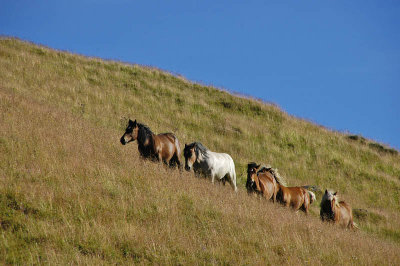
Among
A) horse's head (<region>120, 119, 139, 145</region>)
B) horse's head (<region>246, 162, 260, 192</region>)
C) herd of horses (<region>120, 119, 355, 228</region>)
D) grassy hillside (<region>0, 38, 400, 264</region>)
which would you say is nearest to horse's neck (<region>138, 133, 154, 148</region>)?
herd of horses (<region>120, 119, 355, 228</region>)

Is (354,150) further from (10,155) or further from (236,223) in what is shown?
(10,155)

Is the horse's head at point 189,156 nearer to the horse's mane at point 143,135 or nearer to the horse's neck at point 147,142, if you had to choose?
the horse's neck at point 147,142

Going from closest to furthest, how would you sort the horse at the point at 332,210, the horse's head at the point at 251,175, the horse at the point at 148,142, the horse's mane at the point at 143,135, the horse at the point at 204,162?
1. the horse at the point at 148,142
2. the horse's mane at the point at 143,135
3. the horse's head at the point at 251,175
4. the horse at the point at 204,162
5. the horse at the point at 332,210

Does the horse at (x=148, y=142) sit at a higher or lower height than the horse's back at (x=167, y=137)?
lower

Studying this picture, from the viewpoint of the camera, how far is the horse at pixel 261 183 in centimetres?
1445

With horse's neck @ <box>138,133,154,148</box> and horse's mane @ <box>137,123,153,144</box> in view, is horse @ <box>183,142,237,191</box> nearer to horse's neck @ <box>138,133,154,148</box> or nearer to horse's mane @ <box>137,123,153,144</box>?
horse's neck @ <box>138,133,154,148</box>

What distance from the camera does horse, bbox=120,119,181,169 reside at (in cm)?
1373

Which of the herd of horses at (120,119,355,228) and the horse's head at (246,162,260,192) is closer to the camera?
the herd of horses at (120,119,355,228)

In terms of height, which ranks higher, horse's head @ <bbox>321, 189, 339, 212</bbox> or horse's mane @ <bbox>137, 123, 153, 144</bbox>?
horse's mane @ <bbox>137, 123, 153, 144</bbox>

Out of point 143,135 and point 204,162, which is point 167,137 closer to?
point 143,135

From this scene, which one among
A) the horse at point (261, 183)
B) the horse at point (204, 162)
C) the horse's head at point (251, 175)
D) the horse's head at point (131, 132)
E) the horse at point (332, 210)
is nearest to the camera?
the horse's head at point (131, 132)

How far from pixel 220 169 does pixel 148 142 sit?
10.2ft

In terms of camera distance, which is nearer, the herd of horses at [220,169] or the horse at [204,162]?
the herd of horses at [220,169]

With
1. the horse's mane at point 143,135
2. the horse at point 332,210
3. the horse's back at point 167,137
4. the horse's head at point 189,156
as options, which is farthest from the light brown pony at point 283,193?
the horse's mane at point 143,135
